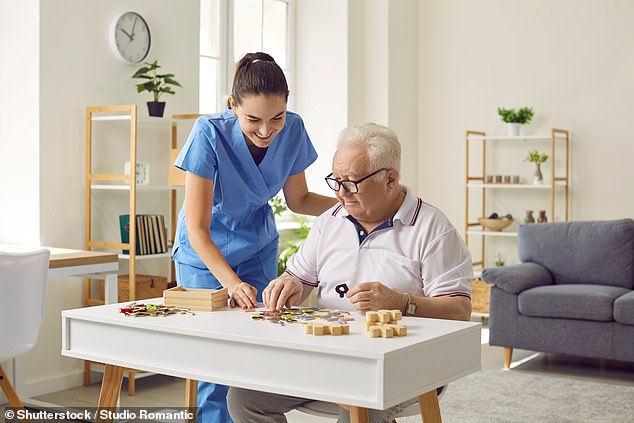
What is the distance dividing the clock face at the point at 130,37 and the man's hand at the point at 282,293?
2.46 metres

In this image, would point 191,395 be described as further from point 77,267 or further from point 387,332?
point 77,267

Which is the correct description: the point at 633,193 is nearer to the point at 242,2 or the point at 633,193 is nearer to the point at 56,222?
the point at 242,2

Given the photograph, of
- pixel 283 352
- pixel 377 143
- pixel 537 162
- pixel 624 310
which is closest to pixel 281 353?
pixel 283 352

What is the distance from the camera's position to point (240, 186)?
254 centimetres

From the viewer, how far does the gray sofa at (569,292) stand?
427 cm

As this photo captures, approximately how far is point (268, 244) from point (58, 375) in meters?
1.90

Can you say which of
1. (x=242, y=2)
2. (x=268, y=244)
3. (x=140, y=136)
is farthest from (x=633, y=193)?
(x=268, y=244)

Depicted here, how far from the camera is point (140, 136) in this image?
448cm

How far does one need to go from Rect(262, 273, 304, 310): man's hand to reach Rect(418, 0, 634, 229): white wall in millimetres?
4208

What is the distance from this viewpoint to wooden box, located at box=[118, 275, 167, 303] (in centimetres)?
411

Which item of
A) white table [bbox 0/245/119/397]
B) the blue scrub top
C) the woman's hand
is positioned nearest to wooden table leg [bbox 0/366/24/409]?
white table [bbox 0/245/119/397]

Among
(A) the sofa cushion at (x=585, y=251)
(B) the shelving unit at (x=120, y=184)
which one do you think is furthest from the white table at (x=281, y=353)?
(A) the sofa cushion at (x=585, y=251)

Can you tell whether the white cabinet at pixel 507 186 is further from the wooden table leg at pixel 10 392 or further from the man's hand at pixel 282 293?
the man's hand at pixel 282 293

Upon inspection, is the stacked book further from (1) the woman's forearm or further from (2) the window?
(1) the woman's forearm
